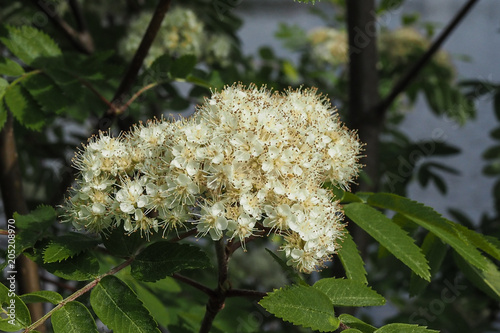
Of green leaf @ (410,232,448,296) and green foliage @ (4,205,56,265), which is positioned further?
green leaf @ (410,232,448,296)

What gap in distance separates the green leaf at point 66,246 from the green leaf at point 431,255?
0.67m

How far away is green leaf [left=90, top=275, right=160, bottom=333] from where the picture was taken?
854mm

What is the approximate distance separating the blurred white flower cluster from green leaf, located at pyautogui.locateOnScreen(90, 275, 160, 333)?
1.18m

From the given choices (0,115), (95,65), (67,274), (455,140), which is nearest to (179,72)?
(95,65)

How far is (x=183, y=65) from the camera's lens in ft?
4.77

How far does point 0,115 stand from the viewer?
1.29 meters

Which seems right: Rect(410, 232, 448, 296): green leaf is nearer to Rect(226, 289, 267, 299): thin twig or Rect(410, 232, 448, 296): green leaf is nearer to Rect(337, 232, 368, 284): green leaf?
Rect(337, 232, 368, 284): green leaf

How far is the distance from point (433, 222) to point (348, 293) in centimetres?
24

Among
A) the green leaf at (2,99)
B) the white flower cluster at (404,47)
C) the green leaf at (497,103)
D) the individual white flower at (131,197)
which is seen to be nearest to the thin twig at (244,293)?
the individual white flower at (131,197)

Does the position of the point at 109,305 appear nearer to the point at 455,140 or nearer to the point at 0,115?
the point at 0,115

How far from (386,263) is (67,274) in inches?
77.6

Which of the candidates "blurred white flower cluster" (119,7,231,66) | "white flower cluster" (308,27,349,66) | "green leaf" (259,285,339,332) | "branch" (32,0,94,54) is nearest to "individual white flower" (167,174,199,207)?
"green leaf" (259,285,339,332)

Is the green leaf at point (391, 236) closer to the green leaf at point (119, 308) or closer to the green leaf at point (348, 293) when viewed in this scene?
the green leaf at point (348, 293)

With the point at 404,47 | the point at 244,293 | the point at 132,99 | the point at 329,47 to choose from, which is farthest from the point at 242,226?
the point at 329,47
